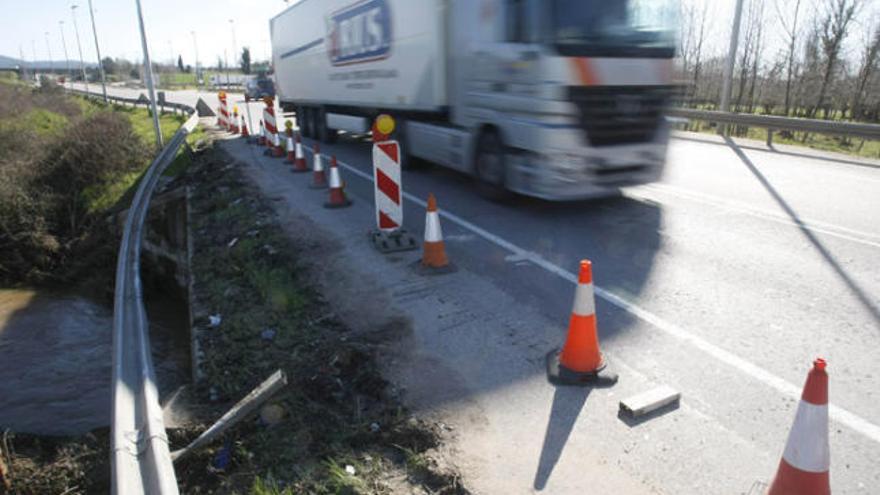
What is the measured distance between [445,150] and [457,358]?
18.6 ft

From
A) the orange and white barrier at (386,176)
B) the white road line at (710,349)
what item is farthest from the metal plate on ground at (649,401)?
the orange and white barrier at (386,176)

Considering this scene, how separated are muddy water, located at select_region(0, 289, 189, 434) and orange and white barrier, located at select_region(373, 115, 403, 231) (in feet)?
9.24

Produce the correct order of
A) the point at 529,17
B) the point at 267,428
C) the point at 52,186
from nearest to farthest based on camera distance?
the point at 267,428, the point at 529,17, the point at 52,186

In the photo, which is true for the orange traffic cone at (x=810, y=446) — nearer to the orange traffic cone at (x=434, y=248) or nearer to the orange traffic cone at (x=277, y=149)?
the orange traffic cone at (x=434, y=248)

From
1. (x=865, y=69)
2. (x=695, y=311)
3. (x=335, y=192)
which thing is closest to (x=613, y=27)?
(x=695, y=311)

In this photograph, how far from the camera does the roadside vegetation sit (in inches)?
529

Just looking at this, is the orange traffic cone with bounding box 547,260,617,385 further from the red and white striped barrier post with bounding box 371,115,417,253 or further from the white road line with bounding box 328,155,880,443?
the red and white striped barrier post with bounding box 371,115,417,253

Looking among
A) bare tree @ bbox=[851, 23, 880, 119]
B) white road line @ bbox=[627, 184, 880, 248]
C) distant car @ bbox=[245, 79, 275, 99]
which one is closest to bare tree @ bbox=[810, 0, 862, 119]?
bare tree @ bbox=[851, 23, 880, 119]

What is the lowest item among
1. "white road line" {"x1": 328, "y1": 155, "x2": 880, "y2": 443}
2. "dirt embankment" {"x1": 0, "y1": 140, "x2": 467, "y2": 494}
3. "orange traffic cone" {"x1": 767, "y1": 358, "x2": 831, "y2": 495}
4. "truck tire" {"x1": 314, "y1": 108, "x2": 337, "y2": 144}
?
"dirt embankment" {"x1": 0, "y1": 140, "x2": 467, "y2": 494}

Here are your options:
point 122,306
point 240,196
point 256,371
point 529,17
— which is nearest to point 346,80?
point 240,196

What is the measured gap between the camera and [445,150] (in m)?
9.15

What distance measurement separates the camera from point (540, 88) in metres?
6.62

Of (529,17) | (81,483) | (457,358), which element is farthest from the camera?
(529,17)

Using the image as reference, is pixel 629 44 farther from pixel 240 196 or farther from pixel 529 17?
pixel 240 196
